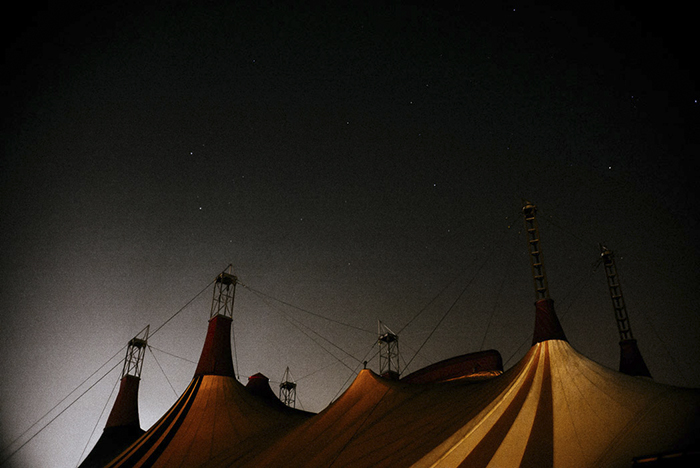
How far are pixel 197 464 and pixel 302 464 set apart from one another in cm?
222

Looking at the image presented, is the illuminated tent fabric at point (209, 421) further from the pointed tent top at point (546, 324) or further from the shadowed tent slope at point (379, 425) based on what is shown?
the pointed tent top at point (546, 324)

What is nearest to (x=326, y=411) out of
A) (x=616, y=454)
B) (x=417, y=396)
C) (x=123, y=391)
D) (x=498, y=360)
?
(x=417, y=396)

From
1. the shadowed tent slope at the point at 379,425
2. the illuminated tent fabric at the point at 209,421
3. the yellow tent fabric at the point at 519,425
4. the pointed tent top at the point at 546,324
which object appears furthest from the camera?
the illuminated tent fabric at the point at 209,421

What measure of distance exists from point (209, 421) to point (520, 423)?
5.40 m

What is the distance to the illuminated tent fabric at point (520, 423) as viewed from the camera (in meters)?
3.48

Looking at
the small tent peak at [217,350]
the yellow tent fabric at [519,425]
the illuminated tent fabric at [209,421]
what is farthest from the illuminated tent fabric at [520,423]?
the small tent peak at [217,350]

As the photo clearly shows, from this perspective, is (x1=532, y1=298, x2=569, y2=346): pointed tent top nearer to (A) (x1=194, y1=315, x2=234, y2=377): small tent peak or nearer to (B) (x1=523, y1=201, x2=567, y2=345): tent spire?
(B) (x1=523, y1=201, x2=567, y2=345): tent spire

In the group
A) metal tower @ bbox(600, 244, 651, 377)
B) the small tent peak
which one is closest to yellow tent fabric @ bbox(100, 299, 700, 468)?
the small tent peak

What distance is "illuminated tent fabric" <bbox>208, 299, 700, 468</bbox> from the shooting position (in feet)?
11.4

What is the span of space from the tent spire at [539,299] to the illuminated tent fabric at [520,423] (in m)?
0.02

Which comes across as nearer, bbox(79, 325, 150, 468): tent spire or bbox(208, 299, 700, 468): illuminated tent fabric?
bbox(208, 299, 700, 468): illuminated tent fabric

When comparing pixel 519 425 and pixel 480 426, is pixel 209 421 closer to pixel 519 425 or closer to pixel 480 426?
pixel 480 426

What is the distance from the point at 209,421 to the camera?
740cm

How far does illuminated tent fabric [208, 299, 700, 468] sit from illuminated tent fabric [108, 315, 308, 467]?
0.77 metres
